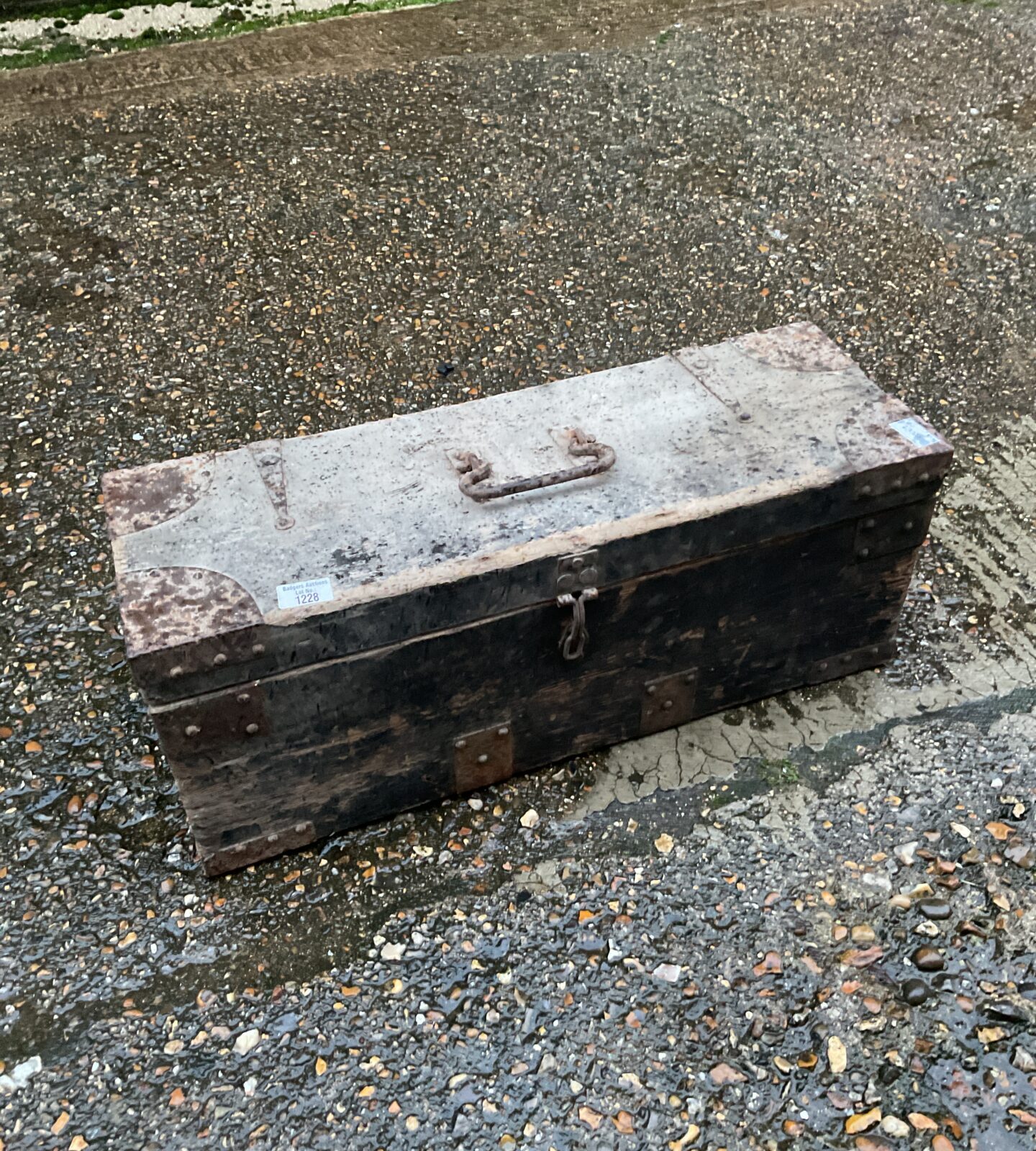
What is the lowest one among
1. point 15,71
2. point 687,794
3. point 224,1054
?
point 224,1054

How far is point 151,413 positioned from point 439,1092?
2.82 meters

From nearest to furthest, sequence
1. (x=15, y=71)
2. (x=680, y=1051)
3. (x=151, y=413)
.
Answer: (x=680, y=1051) < (x=151, y=413) < (x=15, y=71)

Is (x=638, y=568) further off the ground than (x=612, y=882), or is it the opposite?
(x=638, y=568)

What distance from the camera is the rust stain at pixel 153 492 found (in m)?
2.42

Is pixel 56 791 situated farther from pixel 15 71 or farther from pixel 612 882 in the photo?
pixel 15 71

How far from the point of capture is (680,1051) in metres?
2.29

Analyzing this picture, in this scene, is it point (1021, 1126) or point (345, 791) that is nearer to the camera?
point (1021, 1126)

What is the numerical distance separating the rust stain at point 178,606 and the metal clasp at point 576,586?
67 centimetres

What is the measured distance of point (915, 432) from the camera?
263 cm

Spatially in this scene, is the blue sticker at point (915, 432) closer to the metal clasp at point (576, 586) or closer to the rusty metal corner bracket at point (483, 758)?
the metal clasp at point (576, 586)

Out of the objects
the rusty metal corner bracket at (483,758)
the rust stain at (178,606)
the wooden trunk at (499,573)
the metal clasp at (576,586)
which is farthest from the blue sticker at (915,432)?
the rust stain at (178,606)

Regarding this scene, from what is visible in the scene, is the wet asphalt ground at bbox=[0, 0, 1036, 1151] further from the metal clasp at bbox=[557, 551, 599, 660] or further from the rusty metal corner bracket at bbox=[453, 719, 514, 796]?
the metal clasp at bbox=[557, 551, 599, 660]

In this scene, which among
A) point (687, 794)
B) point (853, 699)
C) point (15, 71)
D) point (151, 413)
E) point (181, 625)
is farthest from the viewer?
point (15, 71)

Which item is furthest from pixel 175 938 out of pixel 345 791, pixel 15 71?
pixel 15 71
